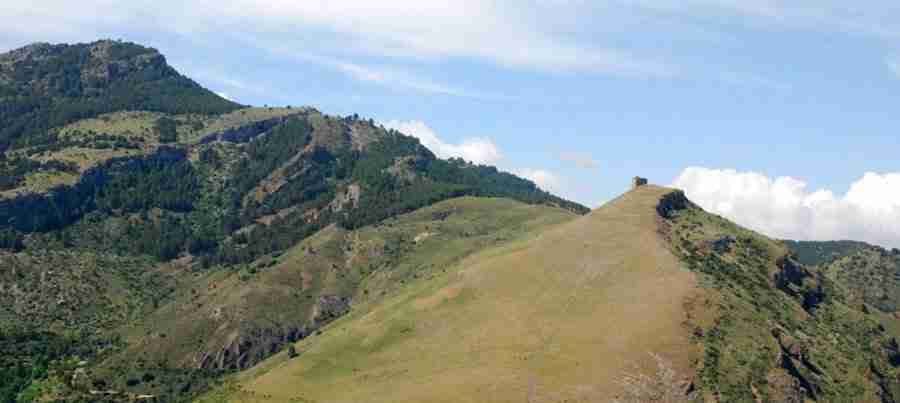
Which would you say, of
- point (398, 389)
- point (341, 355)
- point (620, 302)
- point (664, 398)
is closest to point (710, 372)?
point (664, 398)

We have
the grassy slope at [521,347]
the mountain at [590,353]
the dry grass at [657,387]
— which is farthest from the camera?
the mountain at [590,353]

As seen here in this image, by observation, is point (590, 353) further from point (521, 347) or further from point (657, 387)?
point (657, 387)

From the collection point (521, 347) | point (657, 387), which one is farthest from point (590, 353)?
point (657, 387)

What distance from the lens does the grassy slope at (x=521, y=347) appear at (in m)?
158

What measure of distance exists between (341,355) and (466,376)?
40.8 m

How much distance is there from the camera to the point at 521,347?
171 metres

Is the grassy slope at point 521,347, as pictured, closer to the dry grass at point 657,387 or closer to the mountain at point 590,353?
the mountain at point 590,353

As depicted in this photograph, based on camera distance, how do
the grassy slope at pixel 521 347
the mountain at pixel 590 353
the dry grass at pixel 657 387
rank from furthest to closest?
1. the mountain at pixel 590 353
2. the grassy slope at pixel 521 347
3. the dry grass at pixel 657 387

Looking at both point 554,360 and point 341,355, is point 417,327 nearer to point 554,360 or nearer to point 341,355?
point 341,355

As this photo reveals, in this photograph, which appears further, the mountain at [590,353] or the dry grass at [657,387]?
the mountain at [590,353]

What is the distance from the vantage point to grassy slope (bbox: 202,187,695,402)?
15750cm

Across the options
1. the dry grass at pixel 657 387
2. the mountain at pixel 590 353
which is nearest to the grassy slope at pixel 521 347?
the mountain at pixel 590 353

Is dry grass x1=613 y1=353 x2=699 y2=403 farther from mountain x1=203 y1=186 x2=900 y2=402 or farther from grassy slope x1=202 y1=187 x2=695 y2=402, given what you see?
grassy slope x1=202 y1=187 x2=695 y2=402

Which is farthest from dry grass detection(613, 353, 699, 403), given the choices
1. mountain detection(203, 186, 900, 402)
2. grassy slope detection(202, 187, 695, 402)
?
grassy slope detection(202, 187, 695, 402)
